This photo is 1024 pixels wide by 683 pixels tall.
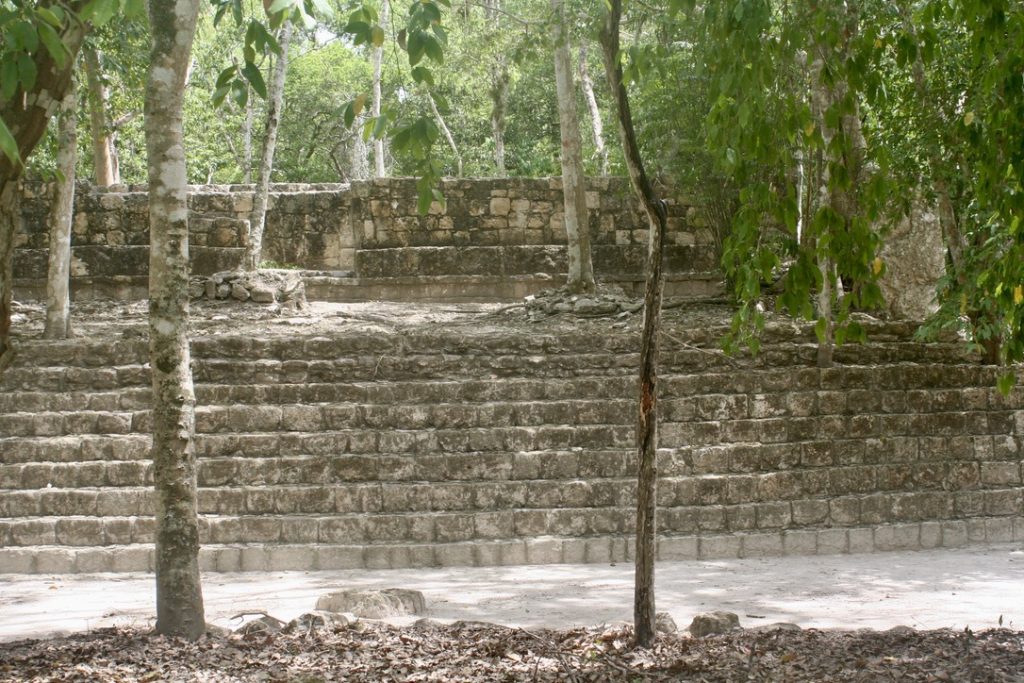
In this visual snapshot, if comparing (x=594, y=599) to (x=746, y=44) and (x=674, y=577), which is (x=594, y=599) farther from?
(x=746, y=44)

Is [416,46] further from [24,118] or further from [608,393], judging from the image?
[608,393]

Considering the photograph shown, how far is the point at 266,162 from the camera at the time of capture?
474 inches

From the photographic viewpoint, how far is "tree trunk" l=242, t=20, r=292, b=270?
1182 cm

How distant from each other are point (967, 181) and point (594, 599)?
14.2 feet

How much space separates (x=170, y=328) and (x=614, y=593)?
327cm

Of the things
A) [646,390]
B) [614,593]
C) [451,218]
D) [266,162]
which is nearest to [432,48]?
[646,390]

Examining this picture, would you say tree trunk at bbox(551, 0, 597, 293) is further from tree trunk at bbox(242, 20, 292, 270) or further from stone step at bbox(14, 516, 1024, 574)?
stone step at bbox(14, 516, 1024, 574)

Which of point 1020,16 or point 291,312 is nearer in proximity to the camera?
Answer: point 1020,16

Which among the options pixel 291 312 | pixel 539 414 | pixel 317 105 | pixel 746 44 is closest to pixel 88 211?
pixel 291 312

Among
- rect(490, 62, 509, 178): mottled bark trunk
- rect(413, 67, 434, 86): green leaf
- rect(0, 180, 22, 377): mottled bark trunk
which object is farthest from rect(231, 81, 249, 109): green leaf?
rect(490, 62, 509, 178): mottled bark trunk

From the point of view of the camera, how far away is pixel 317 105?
88.3ft

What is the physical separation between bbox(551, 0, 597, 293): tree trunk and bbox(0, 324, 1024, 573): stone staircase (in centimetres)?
254

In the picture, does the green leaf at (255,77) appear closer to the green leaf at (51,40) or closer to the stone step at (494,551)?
the green leaf at (51,40)

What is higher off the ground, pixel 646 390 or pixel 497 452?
pixel 646 390
